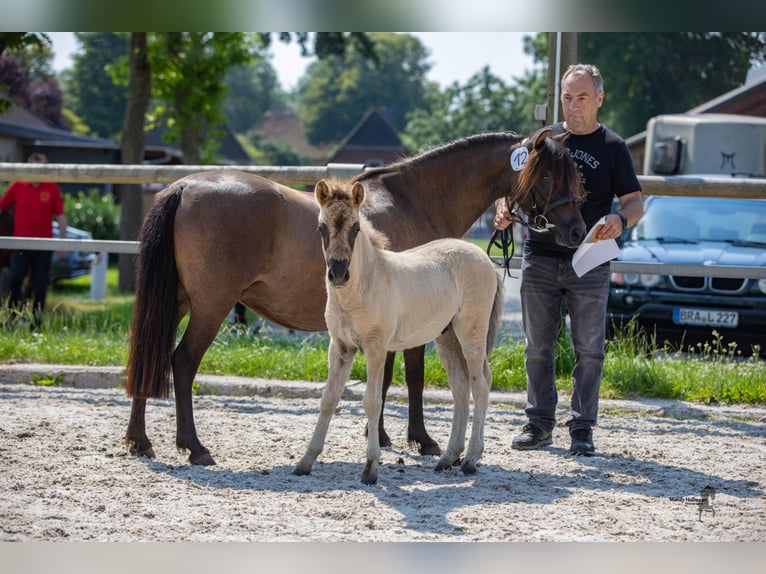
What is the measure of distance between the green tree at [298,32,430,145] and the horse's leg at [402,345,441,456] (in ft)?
323

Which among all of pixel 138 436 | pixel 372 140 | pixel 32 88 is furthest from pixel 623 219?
pixel 372 140

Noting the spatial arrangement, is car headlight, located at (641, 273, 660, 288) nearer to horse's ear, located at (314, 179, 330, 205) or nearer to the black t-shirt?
the black t-shirt

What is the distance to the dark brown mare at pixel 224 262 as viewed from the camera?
5.23 metres

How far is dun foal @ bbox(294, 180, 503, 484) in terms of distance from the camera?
4.42m

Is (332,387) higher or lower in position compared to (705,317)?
lower

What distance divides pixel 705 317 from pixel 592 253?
433 cm

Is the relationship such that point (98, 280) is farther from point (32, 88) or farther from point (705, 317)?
point (32, 88)

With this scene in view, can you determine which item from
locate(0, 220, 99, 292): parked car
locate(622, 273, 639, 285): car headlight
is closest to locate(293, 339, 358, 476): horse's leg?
locate(622, 273, 639, 285): car headlight

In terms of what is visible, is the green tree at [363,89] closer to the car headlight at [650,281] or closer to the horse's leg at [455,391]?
the car headlight at [650,281]

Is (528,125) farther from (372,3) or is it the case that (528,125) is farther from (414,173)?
(372,3)

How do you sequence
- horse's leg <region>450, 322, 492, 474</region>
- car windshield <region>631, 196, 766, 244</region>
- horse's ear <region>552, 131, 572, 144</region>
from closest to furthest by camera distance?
horse's leg <region>450, 322, 492, 474</region>
horse's ear <region>552, 131, 572, 144</region>
car windshield <region>631, 196, 766, 244</region>

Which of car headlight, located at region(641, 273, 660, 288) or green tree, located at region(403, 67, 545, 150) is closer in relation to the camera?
car headlight, located at region(641, 273, 660, 288)

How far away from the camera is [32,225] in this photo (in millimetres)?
10781

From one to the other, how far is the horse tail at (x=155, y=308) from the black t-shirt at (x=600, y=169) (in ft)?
7.87
